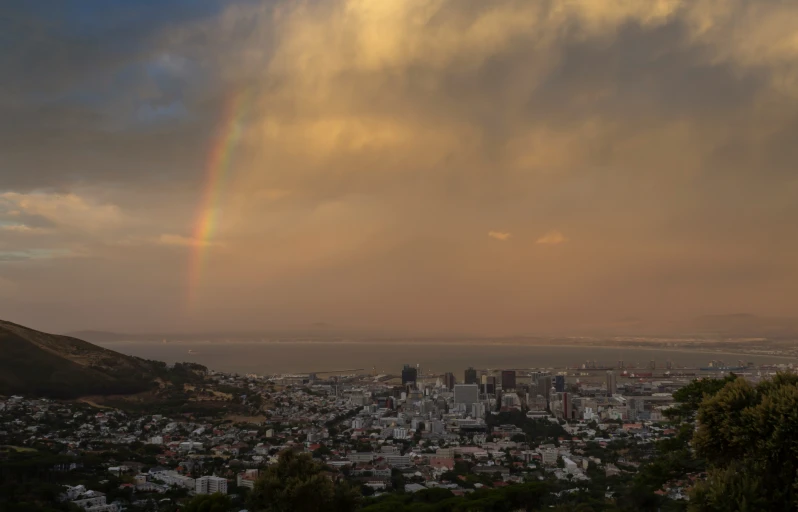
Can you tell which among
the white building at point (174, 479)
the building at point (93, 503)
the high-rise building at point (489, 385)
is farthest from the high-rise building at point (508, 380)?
the building at point (93, 503)

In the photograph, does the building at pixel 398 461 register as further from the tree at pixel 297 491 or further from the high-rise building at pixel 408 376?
the high-rise building at pixel 408 376

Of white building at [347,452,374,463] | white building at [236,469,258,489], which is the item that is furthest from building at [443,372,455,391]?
white building at [236,469,258,489]

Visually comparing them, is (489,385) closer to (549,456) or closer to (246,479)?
(549,456)

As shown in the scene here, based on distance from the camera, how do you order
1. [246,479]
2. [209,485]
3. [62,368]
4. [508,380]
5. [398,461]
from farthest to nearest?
1. [508,380]
2. [62,368]
3. [398,461]
4. [246,479]
5. [209,485]

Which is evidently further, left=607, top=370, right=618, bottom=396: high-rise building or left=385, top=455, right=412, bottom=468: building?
left=607, top=370, right=618, bottom=396: high-rise building

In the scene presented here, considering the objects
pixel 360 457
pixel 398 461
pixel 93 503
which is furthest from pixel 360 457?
pixel 93 503

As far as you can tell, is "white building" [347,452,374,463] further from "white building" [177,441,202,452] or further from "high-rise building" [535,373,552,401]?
"high-rise building" [535,373,552,401]
